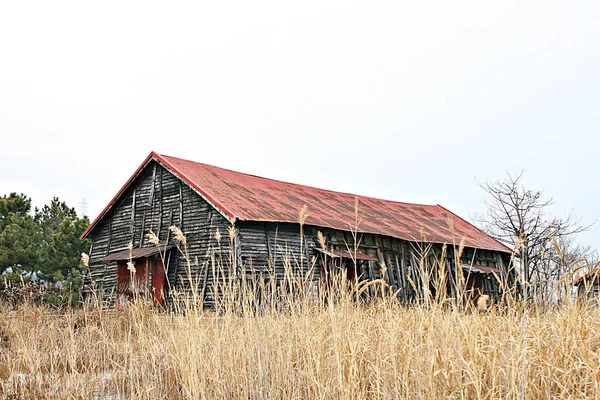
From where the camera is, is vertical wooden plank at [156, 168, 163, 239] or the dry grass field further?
vertical wooden plank at [156, 168, 163, 239]

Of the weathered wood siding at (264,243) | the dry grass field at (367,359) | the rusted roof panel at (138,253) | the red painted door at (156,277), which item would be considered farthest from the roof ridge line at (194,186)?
the dry grass field at (367,359)

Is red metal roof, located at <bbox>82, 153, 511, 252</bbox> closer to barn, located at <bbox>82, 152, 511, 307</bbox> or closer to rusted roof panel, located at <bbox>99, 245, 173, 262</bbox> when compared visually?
barn, located at <bbox>82, 152, 511, 307</bbox>

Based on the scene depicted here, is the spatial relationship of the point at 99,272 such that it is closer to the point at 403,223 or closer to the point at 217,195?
the point at 217,195

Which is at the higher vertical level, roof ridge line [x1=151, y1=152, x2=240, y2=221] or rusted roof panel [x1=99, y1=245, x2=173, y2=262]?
roof ridge line [x1=151, y1=152, x2=240, y2=221]

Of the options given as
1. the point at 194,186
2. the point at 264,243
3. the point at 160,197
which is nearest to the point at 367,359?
the point at 264,243

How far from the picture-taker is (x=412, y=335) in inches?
147

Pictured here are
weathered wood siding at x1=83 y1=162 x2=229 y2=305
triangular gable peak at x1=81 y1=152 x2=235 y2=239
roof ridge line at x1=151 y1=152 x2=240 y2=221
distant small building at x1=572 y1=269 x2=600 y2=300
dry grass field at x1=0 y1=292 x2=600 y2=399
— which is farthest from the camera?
weathered wood siding at x1=83 y1=162 x2=229 y2=305

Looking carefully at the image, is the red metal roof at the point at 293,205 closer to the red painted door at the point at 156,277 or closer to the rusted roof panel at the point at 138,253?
the rusted roof panel at the point at 138,253

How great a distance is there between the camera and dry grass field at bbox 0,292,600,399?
320 centimetres

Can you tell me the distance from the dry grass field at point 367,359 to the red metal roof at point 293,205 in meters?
8.75

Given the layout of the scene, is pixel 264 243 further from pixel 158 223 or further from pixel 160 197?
pixel 160 197

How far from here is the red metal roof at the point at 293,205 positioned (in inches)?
648

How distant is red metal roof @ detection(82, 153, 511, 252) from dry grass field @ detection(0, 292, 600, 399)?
8751mm

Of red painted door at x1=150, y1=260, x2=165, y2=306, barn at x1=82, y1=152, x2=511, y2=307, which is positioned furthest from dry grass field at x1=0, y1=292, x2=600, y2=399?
red painted door at x1=150, y1=260, x2=165, y2=306
